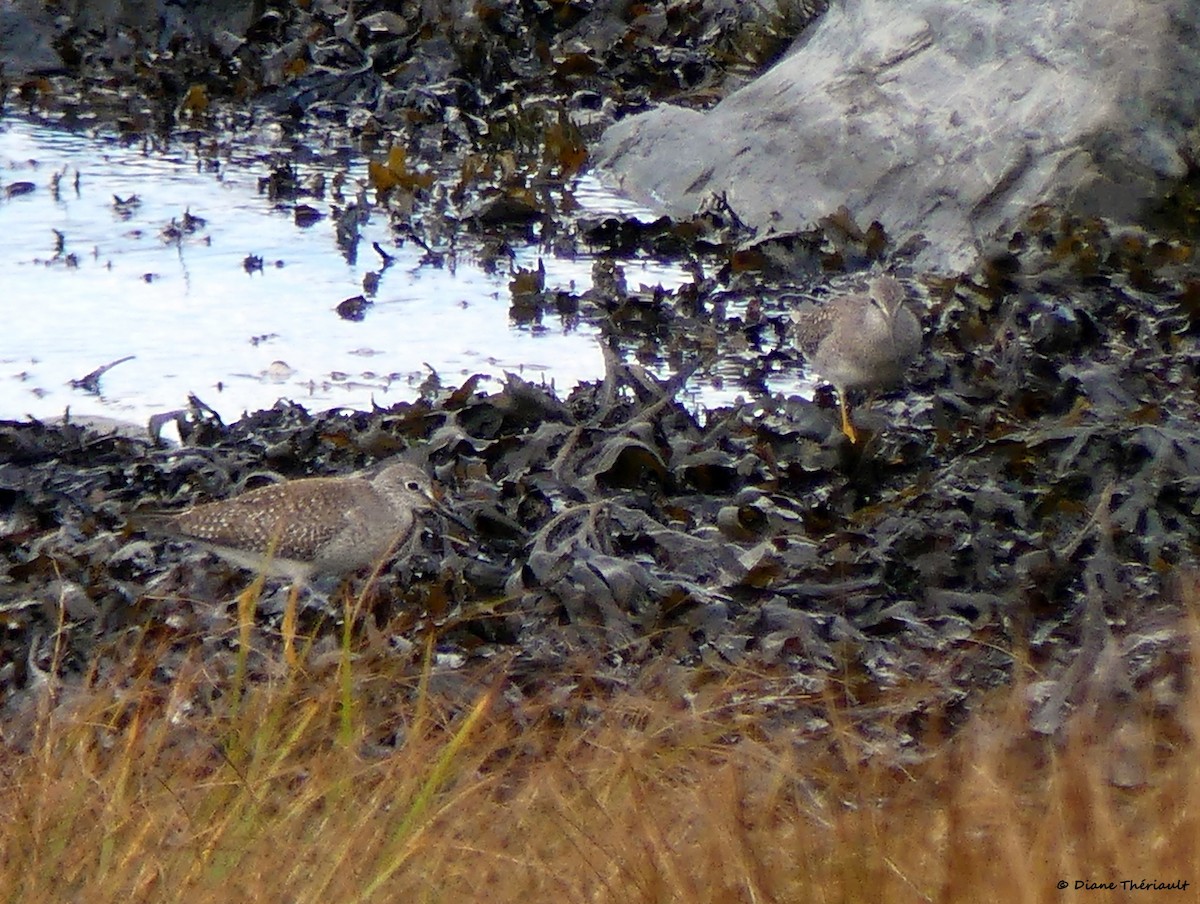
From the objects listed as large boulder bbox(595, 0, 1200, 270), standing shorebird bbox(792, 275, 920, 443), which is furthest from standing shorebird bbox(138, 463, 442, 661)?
large boulder bbox(595, 0, 1200, 270)

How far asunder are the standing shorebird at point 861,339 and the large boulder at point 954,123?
5.14 feet

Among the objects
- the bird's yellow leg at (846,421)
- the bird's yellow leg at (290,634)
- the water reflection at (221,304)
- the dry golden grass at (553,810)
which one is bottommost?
the water reflection at (221,304)

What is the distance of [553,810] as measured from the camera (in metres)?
3.33

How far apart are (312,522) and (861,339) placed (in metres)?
2.20

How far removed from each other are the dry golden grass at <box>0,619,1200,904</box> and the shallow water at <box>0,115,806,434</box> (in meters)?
2.84

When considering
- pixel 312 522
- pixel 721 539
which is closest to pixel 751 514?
pixel 721 539

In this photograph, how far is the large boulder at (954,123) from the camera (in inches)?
327

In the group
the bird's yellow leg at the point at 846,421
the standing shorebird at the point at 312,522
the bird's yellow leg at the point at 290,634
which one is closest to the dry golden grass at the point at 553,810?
the bird's yellow leg at the point at 290,634

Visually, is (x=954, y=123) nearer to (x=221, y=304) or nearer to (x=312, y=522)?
(x=221, y=304)

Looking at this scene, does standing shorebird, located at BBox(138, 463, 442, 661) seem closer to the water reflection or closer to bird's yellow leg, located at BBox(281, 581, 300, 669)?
bird's yellow leg, located at BBox(281, 581, 300, 669)

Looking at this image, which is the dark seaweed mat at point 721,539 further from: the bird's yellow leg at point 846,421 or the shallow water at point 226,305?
the shallow water at point 226,305

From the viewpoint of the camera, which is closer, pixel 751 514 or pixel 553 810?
pixel 553 810

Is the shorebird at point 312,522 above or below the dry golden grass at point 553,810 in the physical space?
below

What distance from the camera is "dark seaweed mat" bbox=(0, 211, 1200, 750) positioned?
14.5 ft
